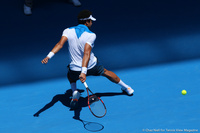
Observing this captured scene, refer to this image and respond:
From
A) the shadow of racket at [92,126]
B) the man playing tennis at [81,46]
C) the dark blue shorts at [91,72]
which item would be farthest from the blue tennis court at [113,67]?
the man playing tennis at [81,46]

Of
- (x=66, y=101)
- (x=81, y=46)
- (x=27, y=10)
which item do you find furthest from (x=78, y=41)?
(x=27, y=10)

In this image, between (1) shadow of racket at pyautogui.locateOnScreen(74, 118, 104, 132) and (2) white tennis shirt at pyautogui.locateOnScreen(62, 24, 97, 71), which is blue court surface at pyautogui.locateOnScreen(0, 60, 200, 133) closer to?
(1) shadow of racket at pyautogui.locateOnScreen(74, 118, 104, 132)

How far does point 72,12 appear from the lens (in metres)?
7.61

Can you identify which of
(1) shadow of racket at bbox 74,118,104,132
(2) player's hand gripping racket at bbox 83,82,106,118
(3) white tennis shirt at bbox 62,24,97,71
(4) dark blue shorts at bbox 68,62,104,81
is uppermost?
(3) white tennis shirt at bbox 62,24,97,71

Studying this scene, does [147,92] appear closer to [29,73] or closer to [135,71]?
[135,71]

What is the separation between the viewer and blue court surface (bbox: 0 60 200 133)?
4098 mm

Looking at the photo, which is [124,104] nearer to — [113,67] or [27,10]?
[113,67]

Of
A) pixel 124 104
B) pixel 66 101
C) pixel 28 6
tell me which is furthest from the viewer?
pixel 28 6

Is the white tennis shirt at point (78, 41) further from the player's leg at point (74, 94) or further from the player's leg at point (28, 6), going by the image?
the player's leg at point (28, 6)

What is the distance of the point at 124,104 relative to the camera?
4.61 meters

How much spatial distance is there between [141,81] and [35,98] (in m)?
1.78

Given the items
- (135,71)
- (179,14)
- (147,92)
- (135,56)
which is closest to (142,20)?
(179,14)

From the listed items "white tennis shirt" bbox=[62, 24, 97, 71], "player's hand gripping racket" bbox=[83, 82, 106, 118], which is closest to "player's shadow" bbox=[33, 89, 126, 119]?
"player's hand gripping racket" bbox=[83, 82, 106, 118]

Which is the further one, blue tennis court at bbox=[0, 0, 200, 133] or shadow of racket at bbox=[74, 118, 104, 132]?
blue tennis court at bbox=[0, 0, 200, 133]
